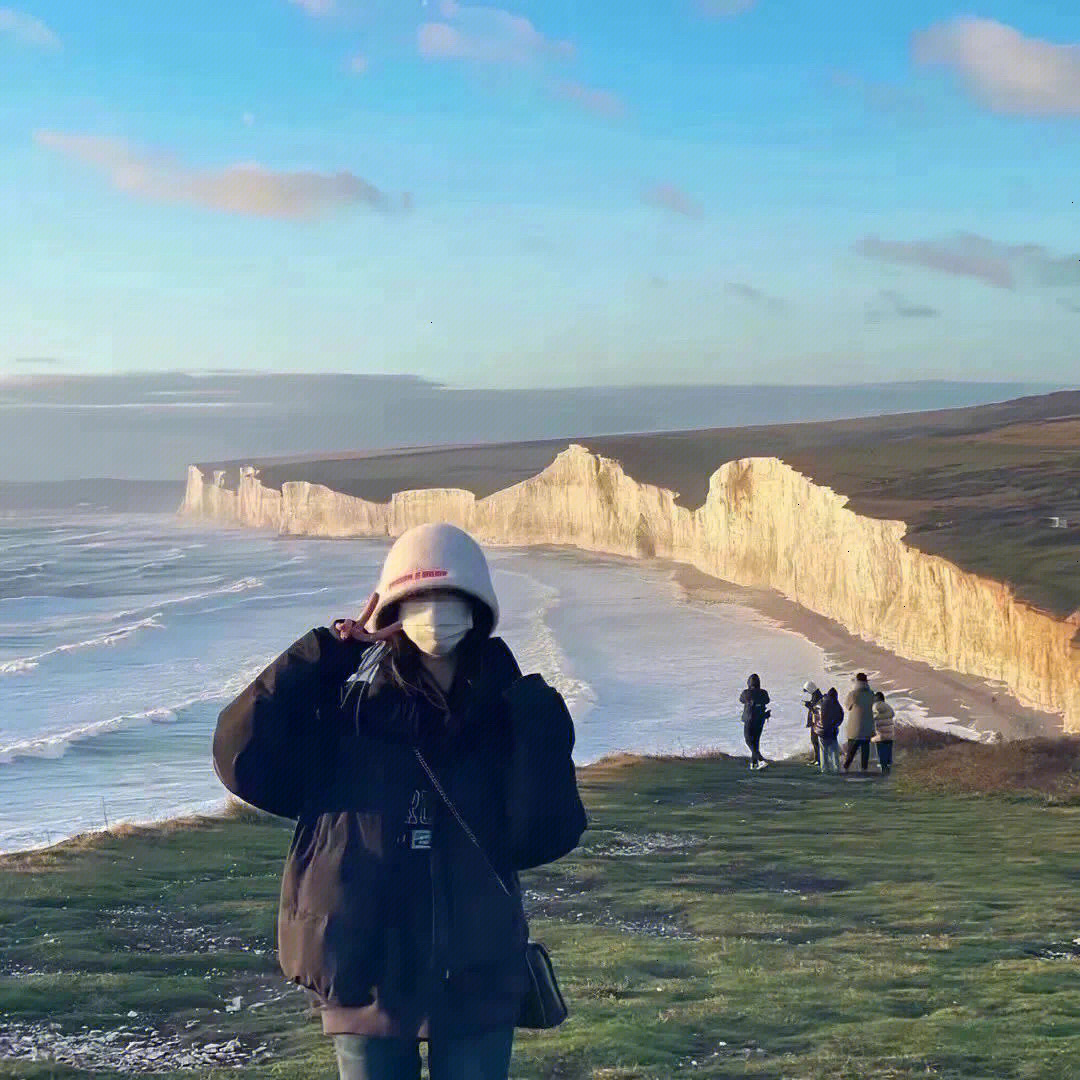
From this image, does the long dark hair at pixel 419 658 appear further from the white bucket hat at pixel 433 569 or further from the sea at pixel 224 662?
the sea at pixel 224 662

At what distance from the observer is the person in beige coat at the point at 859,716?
830 inches

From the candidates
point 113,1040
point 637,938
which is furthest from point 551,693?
point 637,938

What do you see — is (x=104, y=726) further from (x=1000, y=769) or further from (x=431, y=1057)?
(x=431, y=1057)

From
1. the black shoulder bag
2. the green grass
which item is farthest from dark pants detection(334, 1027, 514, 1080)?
the green grass

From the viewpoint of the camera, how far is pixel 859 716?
70.0 feet

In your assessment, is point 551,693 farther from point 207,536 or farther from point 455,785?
point 207,536

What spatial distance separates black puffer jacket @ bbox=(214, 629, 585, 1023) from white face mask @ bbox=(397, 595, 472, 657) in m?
0.08

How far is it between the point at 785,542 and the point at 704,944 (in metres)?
59.2

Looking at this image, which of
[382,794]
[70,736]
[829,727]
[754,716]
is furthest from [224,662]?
[382,794]

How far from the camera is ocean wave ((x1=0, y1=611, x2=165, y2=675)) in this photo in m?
42.9

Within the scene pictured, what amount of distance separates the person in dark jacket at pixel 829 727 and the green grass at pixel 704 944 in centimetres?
495

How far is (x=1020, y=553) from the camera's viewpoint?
148 ft

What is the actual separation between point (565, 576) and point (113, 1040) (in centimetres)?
7373

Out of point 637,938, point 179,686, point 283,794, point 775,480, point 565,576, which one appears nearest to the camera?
point 283,794
